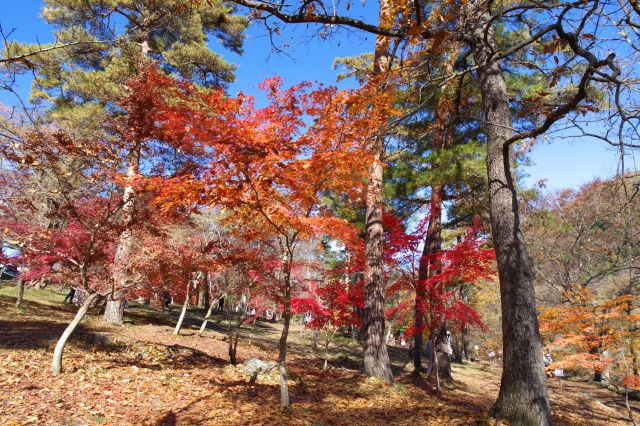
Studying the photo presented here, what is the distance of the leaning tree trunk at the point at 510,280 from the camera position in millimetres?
4289

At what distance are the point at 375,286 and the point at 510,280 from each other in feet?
13.2

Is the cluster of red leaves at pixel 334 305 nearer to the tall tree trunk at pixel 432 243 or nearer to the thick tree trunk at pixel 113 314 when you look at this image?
the tall tree trunk at pixel 432 243

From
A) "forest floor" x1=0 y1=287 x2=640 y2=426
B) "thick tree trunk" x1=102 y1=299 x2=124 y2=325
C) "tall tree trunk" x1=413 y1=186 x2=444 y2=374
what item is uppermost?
"tall tree trunk" x1=413 y1=186 x2=444 y2=374

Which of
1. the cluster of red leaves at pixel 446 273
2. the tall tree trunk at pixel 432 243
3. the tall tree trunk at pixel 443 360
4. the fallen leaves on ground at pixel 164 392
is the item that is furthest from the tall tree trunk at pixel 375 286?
the tall tree trunk at pixel 443 360

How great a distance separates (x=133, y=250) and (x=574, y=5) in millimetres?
11376

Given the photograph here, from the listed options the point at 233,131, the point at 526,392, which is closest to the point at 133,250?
the point at 233,131

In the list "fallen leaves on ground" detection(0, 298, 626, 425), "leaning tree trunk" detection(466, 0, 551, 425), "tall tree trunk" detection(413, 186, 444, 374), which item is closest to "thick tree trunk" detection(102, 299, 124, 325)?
"fallen leaves on ground" detection(0, 298, 626, 425)

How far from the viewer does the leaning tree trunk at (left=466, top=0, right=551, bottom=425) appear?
4.29 metres

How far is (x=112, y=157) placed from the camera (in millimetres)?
6129

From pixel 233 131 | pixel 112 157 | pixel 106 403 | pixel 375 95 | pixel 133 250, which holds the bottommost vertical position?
pixel 106 403

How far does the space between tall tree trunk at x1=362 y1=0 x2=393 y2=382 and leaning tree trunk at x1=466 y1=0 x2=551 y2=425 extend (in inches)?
108

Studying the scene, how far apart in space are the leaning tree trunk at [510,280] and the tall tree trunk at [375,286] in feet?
8.97

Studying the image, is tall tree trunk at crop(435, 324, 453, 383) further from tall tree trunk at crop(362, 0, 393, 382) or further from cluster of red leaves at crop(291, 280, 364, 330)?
tall tree trunk at crop(362, 0, 393, 382)

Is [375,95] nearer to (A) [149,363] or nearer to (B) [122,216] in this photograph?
(B) [122,216]
